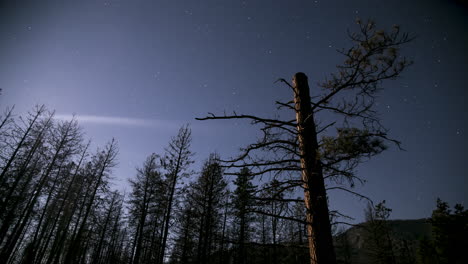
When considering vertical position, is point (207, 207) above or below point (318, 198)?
above

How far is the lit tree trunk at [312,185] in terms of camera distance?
3.00m

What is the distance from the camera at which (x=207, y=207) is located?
582 inches

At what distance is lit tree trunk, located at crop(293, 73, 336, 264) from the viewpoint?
9.86 ft

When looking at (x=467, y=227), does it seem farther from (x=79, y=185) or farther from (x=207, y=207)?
(x=79, y=185)

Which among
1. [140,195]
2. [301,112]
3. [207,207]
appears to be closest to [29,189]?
[140,195]

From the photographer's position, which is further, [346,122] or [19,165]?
[19,165]

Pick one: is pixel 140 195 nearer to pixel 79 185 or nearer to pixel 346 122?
pixel 79 185

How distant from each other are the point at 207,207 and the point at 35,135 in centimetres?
→ 1727

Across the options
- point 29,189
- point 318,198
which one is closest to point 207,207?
point 318,198

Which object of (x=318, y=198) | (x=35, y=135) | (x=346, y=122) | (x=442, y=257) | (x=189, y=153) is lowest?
(x=442, y=257)

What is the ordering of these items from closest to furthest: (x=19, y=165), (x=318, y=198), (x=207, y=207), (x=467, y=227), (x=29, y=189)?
(x=318, y=198), (x=207, y=207), (x=19, y=165), (x=467, y=227), (x=29, y=189)

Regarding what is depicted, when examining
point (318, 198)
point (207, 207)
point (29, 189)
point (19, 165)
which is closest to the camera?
point (318, 198)

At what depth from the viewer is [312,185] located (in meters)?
3.40

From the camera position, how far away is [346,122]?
398 cm
